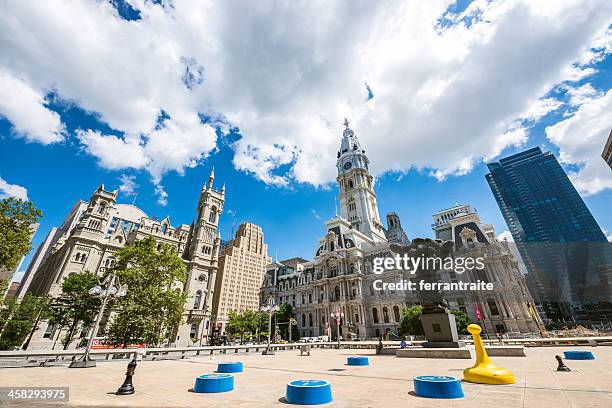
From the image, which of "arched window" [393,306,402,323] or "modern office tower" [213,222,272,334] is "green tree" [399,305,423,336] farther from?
"modern office tower" [213,222,272,334]

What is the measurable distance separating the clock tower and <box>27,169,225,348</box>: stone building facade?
38.6m

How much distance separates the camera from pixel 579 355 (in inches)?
522

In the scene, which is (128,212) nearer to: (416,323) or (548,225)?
(416,323)

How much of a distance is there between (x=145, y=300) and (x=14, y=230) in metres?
11.9

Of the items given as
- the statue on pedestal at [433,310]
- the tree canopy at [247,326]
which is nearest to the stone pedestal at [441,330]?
the statue on pedestal at [433,310]

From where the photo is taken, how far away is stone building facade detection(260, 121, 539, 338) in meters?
45.2

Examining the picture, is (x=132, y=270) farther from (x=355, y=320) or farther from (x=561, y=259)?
(x=561, y=259)

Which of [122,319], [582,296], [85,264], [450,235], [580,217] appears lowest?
[122,319]

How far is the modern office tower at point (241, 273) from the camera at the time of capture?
103062 millimetres

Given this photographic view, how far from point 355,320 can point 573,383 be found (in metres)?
50.4

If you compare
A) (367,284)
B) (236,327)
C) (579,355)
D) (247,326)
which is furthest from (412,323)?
(236,327)

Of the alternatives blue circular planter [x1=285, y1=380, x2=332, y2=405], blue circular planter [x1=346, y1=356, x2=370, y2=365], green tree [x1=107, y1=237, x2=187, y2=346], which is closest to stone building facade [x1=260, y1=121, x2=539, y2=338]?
green tree [x1=107, y1=237, x2=187, y2=346]

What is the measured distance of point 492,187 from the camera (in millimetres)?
132250

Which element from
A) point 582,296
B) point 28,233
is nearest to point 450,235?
point 582,296
